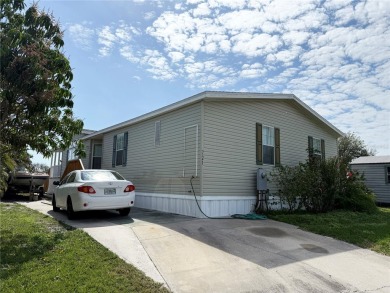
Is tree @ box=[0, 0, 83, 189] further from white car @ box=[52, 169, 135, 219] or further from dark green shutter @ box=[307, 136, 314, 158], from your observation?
dark green shutter @ box=[307, 136, 314, 158]

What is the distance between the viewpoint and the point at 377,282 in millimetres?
5199

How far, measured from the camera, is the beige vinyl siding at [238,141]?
10586mm

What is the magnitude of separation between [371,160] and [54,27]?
22.0 m

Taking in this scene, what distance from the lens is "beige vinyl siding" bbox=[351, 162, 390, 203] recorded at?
67.6ft

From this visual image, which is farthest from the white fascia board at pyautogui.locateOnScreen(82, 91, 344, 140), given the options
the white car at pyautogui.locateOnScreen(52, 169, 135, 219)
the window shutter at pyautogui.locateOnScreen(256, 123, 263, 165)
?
the white car at pyautogui.locateOnScreen(52, 169, 135, 219)

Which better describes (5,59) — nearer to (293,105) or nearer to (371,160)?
(293,105)

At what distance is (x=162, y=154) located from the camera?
40.6 feet

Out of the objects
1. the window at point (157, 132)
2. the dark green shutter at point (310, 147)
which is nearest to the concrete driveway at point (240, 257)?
the window at point (157, 132)

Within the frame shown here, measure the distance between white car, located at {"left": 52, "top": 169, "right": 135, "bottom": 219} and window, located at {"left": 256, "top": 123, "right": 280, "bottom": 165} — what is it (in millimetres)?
5226

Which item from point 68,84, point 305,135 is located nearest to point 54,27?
point 68,84

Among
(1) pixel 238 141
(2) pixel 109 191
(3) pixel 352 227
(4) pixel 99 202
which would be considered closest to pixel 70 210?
(4) pixel 99 202

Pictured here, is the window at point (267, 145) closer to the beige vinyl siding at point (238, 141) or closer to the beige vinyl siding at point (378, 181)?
the beige vinyl siding at point (238, 141)

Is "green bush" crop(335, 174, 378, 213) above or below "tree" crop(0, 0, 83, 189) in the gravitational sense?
below

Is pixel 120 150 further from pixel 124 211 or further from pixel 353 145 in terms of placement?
pixel 353 145
